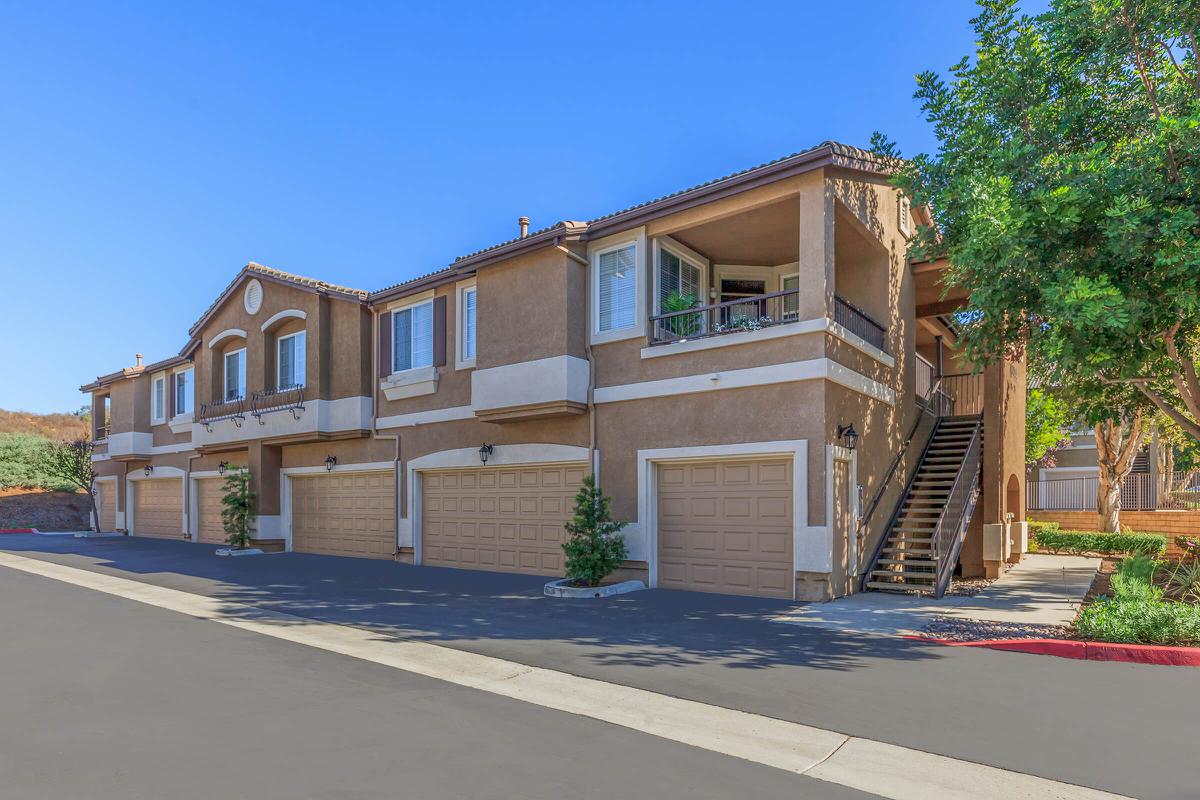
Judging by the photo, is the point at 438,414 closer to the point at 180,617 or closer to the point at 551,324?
the point at 551,324

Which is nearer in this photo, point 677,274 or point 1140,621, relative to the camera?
point 1140,621

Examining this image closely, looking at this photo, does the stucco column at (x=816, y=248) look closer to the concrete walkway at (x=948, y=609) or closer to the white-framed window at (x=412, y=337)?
the concrete walkway at (x=948, y=609)

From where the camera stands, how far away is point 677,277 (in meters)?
15.2

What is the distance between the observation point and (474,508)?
677 inches

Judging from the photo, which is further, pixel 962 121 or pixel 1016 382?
pixel 1016 382

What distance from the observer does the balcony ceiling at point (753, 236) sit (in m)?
13.6

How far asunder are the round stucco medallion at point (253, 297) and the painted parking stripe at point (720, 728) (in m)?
15.1

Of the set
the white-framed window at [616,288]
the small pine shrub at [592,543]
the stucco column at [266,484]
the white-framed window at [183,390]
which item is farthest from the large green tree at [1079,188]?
the white-framed window at [183,390]

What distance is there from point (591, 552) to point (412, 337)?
28.2 feet

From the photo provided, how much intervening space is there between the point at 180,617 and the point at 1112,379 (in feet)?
49.9

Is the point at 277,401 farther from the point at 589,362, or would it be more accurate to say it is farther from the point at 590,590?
the point at 590,590

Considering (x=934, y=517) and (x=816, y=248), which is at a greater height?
(x=816, y=248)

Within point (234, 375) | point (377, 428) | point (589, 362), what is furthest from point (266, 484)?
point (589, 362)

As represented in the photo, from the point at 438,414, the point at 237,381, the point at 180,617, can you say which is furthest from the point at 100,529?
the point at 180,617
